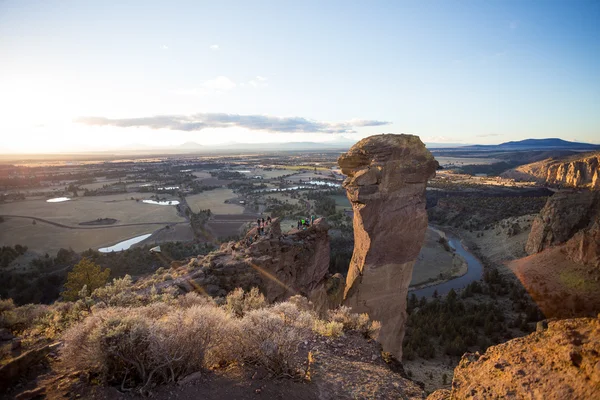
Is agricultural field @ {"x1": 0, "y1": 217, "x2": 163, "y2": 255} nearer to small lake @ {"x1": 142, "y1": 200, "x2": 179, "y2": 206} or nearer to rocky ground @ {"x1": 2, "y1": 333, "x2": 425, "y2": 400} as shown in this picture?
small lake @ {"x1": 142, "y1": 200, "x2": 179, "y2": 206}

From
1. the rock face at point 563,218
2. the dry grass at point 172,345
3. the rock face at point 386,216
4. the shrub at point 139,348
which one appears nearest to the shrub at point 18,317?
the dry grass at point 172,345

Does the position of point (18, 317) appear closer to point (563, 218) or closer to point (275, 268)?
point (275, 268)

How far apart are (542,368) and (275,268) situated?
13337 mm

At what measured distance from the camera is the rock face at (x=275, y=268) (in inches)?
628

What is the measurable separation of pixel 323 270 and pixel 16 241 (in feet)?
167

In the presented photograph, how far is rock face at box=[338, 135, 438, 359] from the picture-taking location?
15.1m

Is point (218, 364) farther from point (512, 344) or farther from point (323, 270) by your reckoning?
point (323, 270)

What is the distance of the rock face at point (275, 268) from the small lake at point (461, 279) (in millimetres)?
20887

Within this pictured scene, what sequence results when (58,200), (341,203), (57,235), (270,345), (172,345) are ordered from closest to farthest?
(172,345)
(270,345)
(57,235)
(341,203)
(58,200)

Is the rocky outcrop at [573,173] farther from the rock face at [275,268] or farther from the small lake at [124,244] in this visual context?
the small lake at [124,244]

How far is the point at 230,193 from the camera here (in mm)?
99312

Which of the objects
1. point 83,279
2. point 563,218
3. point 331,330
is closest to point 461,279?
point 563,218

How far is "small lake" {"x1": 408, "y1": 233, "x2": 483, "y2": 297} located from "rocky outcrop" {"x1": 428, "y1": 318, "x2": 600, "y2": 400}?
→ 103 feet

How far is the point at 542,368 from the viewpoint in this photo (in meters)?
5.02
